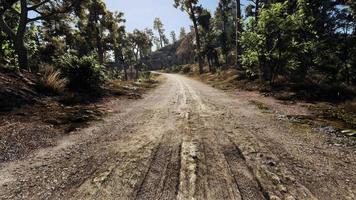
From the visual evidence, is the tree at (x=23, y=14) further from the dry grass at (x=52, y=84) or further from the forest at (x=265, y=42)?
the dry grass at (x=52, y=84)

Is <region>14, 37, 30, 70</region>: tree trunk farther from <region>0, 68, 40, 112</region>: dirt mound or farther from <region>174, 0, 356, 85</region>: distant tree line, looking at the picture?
<region>174, 0, 356, 85</region>: distant tree line

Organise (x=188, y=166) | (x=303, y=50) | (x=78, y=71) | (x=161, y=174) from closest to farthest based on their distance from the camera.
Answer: (x=161, y=174), (x=188, y=166), (x=78, y=71), (x=303, y=50)

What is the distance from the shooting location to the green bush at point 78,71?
11.3 meters

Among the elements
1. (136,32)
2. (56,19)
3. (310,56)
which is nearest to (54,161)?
(56,19)

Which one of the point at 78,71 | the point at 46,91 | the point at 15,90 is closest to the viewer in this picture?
the point at 15,90

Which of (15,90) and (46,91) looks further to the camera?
(46,91)

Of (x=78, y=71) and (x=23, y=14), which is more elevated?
(x=23, y=14)

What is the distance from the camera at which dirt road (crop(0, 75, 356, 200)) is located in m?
3.26

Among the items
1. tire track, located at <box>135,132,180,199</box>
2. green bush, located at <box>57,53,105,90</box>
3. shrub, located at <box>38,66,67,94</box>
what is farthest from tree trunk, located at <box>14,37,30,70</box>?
tire track, located at <box>135,132,180,199</box>

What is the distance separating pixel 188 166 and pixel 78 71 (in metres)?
9.27

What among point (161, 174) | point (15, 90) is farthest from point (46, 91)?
point (161, 174)

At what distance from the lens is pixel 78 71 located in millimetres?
11516

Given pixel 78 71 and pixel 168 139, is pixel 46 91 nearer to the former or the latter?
pixel 78 71

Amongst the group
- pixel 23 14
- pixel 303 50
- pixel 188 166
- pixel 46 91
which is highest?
pixel 23 14
